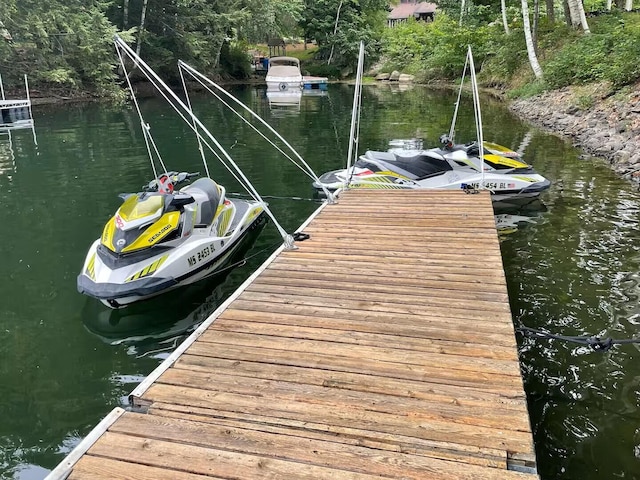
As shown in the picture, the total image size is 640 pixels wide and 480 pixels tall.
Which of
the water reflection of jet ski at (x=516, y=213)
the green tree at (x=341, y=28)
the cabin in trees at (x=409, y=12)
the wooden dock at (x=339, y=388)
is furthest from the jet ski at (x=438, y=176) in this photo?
the cabin in trees at (x=409, y=12)

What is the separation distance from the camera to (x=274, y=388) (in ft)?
11.3

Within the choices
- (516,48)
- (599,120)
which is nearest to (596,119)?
(599,120)

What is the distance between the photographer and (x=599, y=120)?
16141mm

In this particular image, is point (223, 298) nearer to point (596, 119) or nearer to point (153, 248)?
point (153, 248)

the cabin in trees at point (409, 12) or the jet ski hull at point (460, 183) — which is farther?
the cabin in trees at point (409, 12)

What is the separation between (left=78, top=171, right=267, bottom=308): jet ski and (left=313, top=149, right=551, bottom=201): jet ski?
3.11 meters

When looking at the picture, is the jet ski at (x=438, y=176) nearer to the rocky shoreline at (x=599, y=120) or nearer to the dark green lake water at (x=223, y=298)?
the dark green lake water at (x=223, y=298)

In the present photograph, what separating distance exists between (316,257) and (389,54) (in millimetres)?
47114

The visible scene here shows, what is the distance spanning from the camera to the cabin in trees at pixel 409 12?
69.0m

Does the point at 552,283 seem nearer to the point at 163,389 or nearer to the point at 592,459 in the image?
the point at 592,459

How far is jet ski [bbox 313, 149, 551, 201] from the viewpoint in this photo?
31.7ft

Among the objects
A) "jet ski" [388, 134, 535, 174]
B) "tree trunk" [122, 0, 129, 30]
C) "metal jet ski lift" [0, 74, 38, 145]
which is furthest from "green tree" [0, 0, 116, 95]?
"jet ski" [388, 134, 535, 174]

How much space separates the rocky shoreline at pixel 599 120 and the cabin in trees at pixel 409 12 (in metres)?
52.1

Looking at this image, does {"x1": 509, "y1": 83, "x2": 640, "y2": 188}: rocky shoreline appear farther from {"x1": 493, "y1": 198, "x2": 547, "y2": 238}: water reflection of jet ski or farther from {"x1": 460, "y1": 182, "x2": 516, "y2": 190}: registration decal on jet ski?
{"x1": 460, "y1": 182, "x2": 516, "y2": 190}: registration decal on jet ski
